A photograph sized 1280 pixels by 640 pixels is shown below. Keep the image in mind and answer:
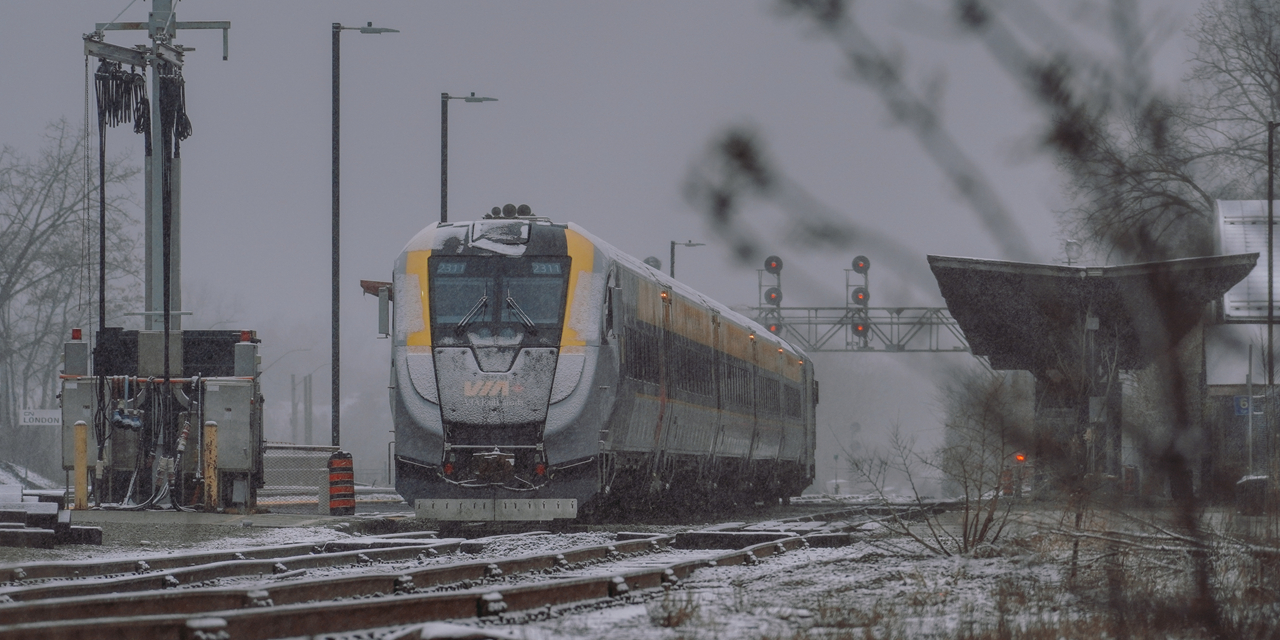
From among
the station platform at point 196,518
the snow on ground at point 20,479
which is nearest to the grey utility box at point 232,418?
the station platform at point 196,518

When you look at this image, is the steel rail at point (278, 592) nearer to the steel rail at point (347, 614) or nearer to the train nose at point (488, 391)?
the steel rail at point (347, 614)

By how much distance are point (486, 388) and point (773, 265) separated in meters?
15.9

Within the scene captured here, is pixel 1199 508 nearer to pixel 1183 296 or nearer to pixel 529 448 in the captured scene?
pixel 1183 296

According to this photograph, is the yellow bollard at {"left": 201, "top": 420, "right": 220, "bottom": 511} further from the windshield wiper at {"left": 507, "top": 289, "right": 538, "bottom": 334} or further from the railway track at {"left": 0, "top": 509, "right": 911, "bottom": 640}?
the railway track at {"left": 0, "top": 509, "right": 911, "bottom": 640}

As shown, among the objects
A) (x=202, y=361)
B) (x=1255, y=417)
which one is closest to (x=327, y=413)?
(x=1255, y=417)

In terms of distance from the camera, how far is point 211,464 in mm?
22453

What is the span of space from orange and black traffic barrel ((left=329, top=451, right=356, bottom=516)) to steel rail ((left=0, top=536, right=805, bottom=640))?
13510mm

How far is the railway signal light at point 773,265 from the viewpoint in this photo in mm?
2403

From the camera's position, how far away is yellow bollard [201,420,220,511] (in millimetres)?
22188

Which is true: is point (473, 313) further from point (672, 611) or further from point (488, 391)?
point (672, 611)

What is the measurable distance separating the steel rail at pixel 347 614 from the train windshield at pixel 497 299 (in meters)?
8.11

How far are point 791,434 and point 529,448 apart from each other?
17.8 m

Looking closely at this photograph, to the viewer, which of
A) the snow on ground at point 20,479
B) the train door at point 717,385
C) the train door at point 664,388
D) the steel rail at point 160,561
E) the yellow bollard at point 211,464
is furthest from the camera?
the snow on ground at point 20,479

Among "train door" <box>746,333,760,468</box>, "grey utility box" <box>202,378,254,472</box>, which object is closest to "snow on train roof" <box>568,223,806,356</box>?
"train door" <box>746,333,760,468</box>
